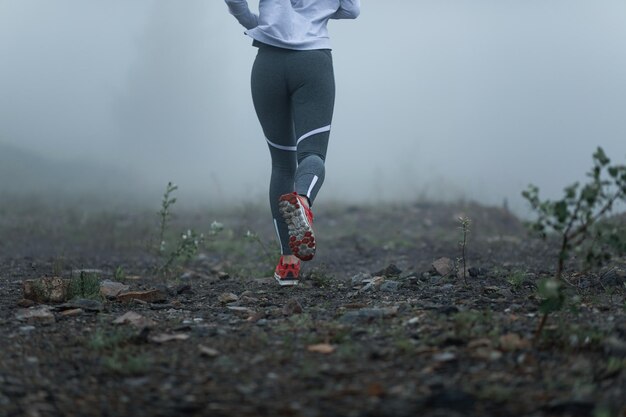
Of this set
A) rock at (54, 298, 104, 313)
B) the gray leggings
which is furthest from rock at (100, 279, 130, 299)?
the gray leggings

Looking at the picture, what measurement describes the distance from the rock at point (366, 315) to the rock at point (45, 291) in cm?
178

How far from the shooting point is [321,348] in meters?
3.06

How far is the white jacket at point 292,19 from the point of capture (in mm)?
4801

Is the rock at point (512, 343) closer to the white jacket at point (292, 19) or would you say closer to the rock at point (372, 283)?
the rock at point (372, 283)

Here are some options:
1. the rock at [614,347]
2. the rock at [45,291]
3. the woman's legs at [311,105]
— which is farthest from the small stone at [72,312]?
the rock at [614,347]

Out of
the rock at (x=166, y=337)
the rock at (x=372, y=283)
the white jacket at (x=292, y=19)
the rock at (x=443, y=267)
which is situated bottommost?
the rock at (x=372, y=283)

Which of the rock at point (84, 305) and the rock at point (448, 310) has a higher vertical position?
the rock at point (448, 310)

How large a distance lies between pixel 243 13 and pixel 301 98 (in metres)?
0.64

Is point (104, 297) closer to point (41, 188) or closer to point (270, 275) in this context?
point (270, 275)

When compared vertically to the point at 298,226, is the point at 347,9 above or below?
above

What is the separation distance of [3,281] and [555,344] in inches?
156

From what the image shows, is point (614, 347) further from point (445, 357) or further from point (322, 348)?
point (322, 348)

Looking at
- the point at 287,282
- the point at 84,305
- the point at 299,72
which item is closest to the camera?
the point at 84,305

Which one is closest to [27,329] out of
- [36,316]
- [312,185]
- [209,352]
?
[36,316]
